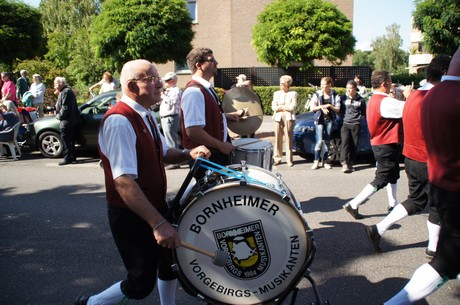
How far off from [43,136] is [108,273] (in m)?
6.98

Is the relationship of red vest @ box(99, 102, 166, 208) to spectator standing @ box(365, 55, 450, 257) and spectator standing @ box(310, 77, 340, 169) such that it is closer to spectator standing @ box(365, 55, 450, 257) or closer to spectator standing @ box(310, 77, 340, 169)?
spectator standing @ box(365, 55, 450, 257)

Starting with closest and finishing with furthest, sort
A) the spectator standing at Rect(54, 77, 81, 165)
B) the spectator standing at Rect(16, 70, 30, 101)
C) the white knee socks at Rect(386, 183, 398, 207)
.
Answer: the white knee socks at Rect(386, 183, 398, 207) → the spectator standing at Rect(54, 77, 81, 165) → the spectator standing at Rect(16, 70, 30, 101)

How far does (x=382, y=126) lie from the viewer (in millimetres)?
4895

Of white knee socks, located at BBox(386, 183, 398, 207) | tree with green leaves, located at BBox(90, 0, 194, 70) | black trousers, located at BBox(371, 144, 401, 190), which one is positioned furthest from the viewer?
tree with green leaves, located at BBox(90, 0, 194, 70)

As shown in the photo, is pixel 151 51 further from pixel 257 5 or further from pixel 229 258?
pixel 229 258

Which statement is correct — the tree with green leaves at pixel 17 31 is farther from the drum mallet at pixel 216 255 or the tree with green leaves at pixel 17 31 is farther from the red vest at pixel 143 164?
the drum mallet at pixel 216 255

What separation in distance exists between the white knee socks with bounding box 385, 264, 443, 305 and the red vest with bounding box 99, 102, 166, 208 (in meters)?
1.78

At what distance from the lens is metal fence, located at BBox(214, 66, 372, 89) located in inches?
814

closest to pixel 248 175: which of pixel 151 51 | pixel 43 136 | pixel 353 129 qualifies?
pixel 353 129

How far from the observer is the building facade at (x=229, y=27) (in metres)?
24.4

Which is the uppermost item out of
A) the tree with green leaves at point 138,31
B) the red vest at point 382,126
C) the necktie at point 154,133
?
the tree with green leaves at point 138,31

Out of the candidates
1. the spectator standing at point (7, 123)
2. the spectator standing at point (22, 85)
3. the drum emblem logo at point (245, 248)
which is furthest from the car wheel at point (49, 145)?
the drum emblem logo at point (245, 248)

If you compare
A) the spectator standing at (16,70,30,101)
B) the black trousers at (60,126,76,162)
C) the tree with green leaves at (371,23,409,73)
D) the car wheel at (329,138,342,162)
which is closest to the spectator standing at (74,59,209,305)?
the car wheel at (329,138,342,162)

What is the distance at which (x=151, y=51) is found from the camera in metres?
16.0
